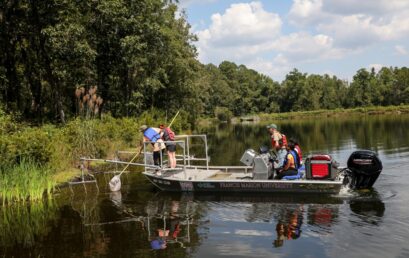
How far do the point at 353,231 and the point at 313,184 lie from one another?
3.33 metres

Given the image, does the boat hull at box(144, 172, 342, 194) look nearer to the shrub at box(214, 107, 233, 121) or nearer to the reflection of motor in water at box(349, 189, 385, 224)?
the reflection of motor in water at box(349, 189, 385, 224)

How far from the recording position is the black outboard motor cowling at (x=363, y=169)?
13289 mm

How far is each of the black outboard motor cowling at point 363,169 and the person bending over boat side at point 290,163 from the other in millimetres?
1662

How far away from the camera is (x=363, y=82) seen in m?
120

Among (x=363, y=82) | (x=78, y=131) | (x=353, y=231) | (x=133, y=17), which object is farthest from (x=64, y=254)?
(x=363, y=82)

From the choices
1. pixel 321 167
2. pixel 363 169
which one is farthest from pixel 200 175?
pixel 363 169

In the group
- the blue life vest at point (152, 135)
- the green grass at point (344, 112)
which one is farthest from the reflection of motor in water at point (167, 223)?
the green grass at point (344, 112)

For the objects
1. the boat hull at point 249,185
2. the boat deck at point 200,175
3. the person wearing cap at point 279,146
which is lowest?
the boat hull at point 249,185

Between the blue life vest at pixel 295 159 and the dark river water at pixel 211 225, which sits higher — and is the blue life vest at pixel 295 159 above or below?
above

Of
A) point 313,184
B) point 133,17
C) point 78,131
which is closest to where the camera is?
point 313,184

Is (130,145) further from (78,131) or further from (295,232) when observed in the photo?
(295,232)

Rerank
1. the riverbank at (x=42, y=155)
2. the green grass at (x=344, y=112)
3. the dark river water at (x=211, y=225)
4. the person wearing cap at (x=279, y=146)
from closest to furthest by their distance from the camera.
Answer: the dark river water at (x=211, y=225) < the riverbank at (x=42, y=155) < the person wearing cap at (x=279, y=146) < the green grass at (x=344, y=112)

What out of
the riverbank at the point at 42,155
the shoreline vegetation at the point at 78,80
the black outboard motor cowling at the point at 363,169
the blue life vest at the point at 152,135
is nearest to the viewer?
the black outboard motor cowling at the point at 363,169

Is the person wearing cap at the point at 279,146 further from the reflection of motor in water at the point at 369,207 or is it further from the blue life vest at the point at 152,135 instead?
the blue life vest at the point at 152,135
